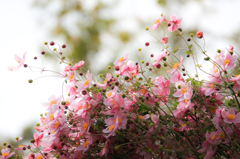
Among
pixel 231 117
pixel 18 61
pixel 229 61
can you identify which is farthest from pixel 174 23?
pixel 18 61

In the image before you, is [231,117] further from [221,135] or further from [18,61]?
[18,61]

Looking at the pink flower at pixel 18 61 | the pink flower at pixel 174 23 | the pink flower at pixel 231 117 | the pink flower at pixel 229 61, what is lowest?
the pink flower at pixel 231 117

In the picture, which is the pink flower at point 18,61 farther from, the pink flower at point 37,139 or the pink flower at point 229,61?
the pink flower at point 229,61

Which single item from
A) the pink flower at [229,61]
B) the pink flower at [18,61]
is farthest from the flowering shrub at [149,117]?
the pink flower at [18,61]

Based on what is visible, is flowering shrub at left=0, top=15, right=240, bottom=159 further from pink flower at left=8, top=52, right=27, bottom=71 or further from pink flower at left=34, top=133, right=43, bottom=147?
pink flower at left=8, top=52, right=27, bottom=71

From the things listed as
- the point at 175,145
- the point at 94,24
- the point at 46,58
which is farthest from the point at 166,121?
the point at 94,24

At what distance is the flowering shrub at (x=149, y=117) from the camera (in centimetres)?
63

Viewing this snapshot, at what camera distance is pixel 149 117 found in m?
0.71

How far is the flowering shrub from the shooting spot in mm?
628

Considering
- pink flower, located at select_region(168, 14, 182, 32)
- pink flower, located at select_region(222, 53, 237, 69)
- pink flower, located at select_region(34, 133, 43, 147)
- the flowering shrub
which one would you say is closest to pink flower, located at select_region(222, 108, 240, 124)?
the flowering shrub

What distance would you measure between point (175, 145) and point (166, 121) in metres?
0.07

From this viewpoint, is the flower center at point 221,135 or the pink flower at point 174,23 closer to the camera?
the flower center at point 221,135

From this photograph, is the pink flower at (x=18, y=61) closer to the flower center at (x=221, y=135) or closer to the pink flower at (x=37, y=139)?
the pink flower at (x=37, y=139)

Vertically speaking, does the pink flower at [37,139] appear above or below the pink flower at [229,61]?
below
